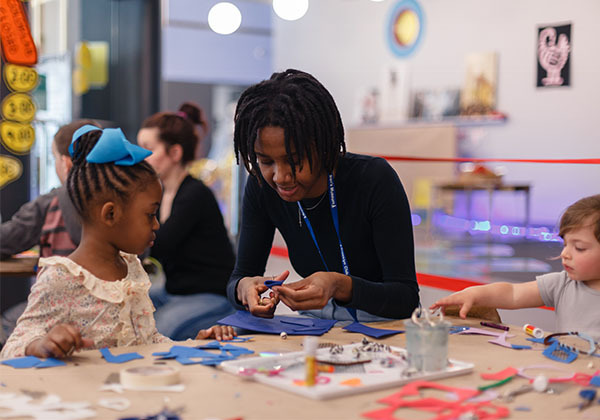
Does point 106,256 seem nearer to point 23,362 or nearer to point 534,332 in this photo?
point 23,362

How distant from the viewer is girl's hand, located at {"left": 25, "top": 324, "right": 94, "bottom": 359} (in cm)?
128

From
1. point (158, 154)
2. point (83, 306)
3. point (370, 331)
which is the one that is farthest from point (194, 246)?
point (370, 331)

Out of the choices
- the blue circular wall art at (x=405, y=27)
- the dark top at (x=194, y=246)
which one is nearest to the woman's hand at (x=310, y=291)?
the dark top at (x=194, y=246)

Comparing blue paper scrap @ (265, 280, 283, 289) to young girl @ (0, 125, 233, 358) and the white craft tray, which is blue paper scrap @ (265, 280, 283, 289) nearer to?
young girl @ (0, 125, 233, 358)

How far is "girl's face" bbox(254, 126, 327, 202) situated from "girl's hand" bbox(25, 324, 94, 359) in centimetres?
63

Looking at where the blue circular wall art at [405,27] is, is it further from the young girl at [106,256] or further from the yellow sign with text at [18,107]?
the young girl at [106,256]

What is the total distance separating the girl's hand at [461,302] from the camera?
171cm

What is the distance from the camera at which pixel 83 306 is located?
61.0 inches

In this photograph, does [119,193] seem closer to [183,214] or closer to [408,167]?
[183,214]

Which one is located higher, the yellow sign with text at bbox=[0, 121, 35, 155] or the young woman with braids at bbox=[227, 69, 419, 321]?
the yellow sign with text at bbox=[0, 121, 35, 155]

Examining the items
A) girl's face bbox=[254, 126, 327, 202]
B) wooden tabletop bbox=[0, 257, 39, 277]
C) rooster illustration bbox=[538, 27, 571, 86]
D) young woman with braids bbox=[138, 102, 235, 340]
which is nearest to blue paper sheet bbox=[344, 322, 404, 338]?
girl's face bbox=[254, 126, 327, 202]

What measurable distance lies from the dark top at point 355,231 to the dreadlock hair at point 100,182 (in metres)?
0.40

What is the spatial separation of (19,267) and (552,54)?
20.9 ft

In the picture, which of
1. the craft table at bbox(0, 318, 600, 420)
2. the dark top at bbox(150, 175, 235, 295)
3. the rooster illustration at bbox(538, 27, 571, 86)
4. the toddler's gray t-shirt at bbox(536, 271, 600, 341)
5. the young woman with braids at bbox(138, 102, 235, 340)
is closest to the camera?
the craft table at bbox(0, 318, 600, 420)
